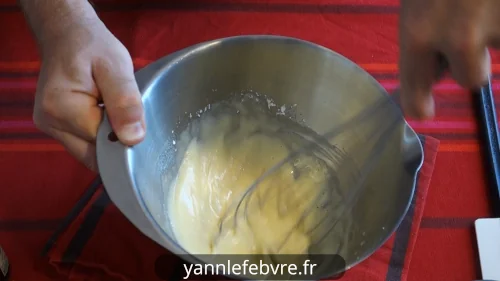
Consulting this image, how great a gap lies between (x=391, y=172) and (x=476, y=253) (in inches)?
7.0

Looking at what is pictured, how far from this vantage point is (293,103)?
2.42ft

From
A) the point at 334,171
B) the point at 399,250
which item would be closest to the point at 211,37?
the point at 334,171

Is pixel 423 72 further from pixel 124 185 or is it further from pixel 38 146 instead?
pixel 38 146

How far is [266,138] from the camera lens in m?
0.77

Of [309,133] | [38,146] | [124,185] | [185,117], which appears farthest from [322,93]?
[38,146]

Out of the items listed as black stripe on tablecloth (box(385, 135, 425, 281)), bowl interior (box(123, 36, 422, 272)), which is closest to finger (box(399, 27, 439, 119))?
bowl interior (box(123, 36, 422, 272))

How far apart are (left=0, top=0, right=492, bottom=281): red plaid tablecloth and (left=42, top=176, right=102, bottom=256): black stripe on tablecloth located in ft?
0.05

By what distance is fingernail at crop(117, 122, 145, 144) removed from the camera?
542mm

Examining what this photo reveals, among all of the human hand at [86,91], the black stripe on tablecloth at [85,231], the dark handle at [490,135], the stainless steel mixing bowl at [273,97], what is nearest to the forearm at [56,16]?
the human hand at [86,91]

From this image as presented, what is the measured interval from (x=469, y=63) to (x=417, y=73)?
0.05m

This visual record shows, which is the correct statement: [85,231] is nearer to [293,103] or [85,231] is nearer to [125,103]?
[125,103]

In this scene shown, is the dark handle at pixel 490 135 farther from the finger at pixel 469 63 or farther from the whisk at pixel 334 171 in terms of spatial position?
the finger at pixel 469 63

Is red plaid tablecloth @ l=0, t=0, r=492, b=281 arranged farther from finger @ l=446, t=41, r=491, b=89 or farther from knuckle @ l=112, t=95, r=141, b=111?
finger @ l=446, t=41, r=491, b=89

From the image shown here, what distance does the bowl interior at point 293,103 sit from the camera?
1.92 ft
